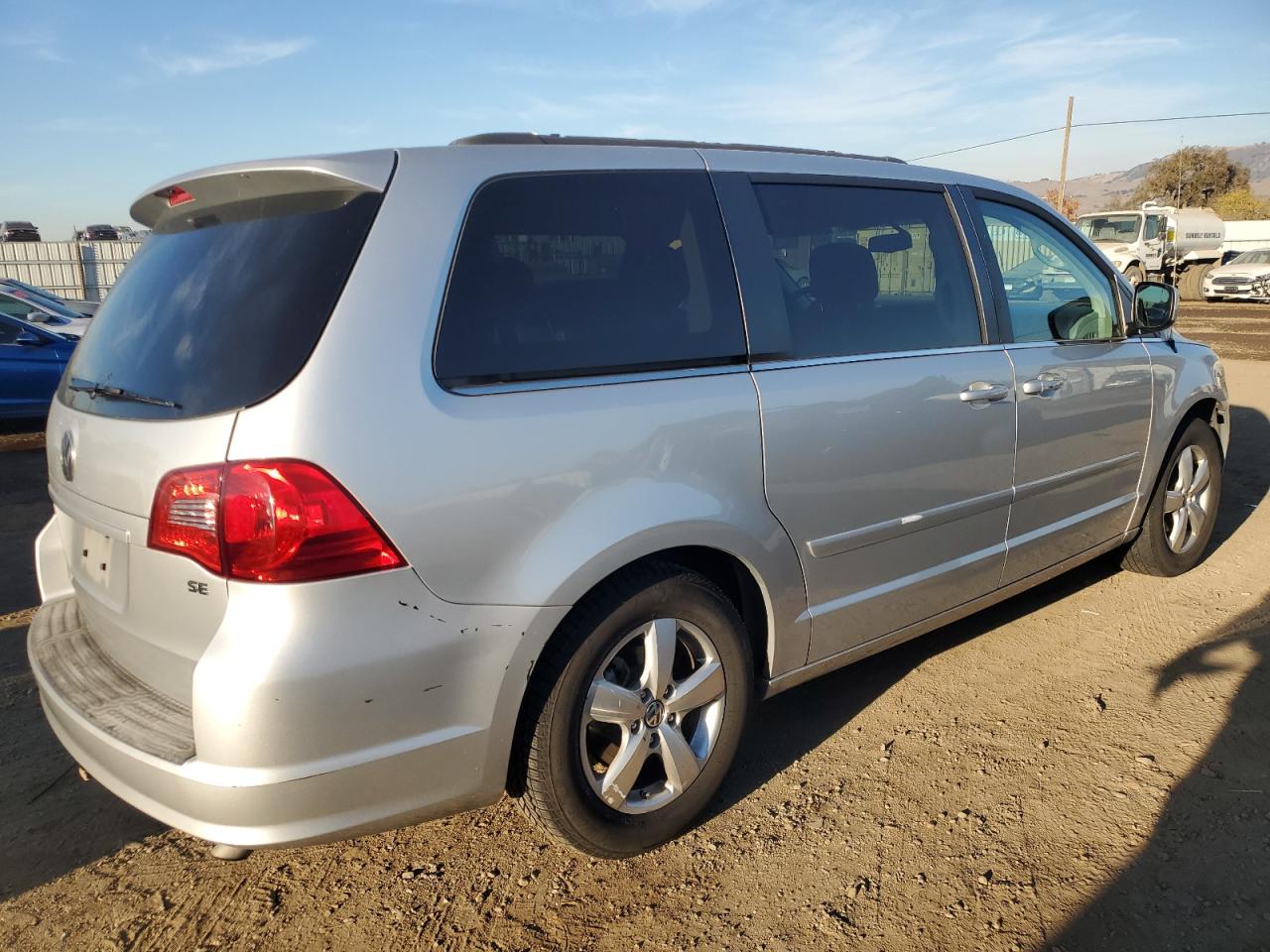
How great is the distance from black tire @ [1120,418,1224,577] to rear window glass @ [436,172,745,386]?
279 centimetres

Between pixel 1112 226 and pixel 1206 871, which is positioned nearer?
pixel 1206 871

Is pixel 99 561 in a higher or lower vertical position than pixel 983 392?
lower

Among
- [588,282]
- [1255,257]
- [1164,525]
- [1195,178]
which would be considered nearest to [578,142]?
[588,282]

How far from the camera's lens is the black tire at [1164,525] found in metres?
4.40

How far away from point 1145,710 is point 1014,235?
1.84m

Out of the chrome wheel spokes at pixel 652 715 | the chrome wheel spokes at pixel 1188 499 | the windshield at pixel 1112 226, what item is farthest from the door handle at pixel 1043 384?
A: the windshield at pixel 1112 226

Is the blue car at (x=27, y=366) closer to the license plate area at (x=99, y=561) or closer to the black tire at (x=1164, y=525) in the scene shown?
the license plate area at (x=99, y=561)

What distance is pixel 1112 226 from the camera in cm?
2331

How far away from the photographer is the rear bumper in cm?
192

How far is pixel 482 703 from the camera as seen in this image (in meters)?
2.12

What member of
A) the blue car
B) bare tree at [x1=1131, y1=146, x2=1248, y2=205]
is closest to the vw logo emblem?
the blue car

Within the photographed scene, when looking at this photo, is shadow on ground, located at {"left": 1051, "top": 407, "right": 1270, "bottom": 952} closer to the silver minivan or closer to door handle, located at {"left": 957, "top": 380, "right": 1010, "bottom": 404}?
the silver minivan

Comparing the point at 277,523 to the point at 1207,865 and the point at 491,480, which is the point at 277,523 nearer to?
the point at 491,480

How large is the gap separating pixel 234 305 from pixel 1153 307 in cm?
386
